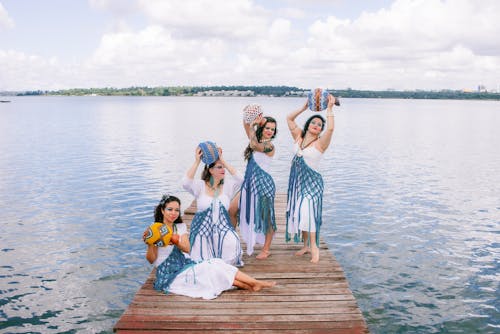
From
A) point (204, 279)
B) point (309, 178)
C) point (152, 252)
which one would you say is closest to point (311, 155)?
point (309, 178)

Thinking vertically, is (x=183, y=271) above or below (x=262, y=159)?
below

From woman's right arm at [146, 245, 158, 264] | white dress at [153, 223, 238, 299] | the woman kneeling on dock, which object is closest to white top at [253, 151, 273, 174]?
the woman kneeling on dock

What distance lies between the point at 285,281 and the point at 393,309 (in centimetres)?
308

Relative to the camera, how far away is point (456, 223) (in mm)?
14281

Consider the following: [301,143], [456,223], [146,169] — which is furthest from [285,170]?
[301,143]

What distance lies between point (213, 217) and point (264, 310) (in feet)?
5.28

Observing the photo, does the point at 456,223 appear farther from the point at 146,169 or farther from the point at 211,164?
the point at 146,169

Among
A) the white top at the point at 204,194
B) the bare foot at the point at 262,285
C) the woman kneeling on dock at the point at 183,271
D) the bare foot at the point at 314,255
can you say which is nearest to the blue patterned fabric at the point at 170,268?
the woman kneeling on dock at the point at 183,271

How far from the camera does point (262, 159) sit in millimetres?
7020

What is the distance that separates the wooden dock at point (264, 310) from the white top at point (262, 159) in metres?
1.62

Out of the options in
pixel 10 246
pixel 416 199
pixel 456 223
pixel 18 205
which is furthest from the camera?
pixel 416 199

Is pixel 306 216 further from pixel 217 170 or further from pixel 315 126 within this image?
pixel 217 170

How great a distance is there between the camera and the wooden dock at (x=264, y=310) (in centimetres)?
514

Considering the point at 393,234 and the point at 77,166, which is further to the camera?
the point at 77,166
